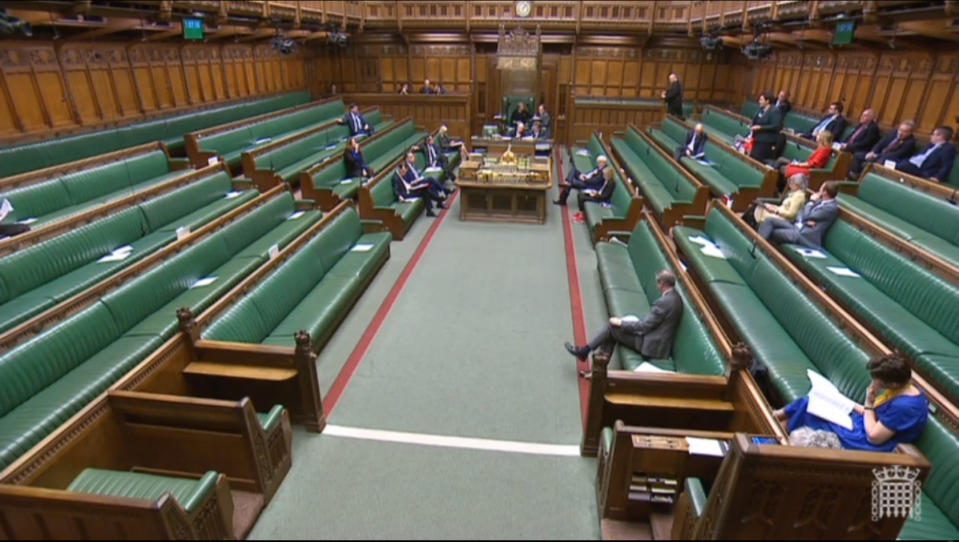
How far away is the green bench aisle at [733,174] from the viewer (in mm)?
7156

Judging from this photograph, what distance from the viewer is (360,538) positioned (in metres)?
2.61

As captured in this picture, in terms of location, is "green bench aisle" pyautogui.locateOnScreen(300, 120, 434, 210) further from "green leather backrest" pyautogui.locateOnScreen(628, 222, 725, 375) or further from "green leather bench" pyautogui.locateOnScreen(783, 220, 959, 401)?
"green leather bench" pyautogui.locateOnScreen(783, 220, 959, 401)

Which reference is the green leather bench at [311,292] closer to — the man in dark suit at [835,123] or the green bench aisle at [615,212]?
the green bench aisle at [615,212]

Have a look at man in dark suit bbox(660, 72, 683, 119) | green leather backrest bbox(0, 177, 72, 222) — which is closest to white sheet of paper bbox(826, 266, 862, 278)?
green leather backrest bbox(0, 177, 72, 222)

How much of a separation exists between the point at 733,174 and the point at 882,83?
12.2 feet

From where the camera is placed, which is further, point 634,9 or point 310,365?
point 634,9

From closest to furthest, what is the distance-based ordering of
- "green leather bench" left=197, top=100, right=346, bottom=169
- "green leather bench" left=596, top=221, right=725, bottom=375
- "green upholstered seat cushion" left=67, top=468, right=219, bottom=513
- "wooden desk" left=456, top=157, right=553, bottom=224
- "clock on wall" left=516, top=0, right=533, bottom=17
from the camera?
"green upholstered seat cushion" left=67, top=468, right=219, bottom=513
"green leather bench" left=596, top=221, right=725, bottom=375
"wooden desk" left=456, top=157, right=553, bottom=224
"green leather bench" left=197, top=100, right=346, bottom=169
"clock on wall" left=516, top=0, right=533, bottom=17

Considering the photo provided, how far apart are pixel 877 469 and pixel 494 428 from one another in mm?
2299

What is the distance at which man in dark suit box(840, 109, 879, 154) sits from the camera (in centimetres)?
755

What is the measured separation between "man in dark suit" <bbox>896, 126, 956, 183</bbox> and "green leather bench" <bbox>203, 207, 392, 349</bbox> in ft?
22.5

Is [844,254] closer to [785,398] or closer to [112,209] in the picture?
[785,398]

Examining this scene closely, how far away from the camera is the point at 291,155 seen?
9.14 metres

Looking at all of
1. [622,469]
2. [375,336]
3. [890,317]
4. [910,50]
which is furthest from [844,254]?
[910,50]

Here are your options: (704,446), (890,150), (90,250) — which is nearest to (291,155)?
(90,250)
